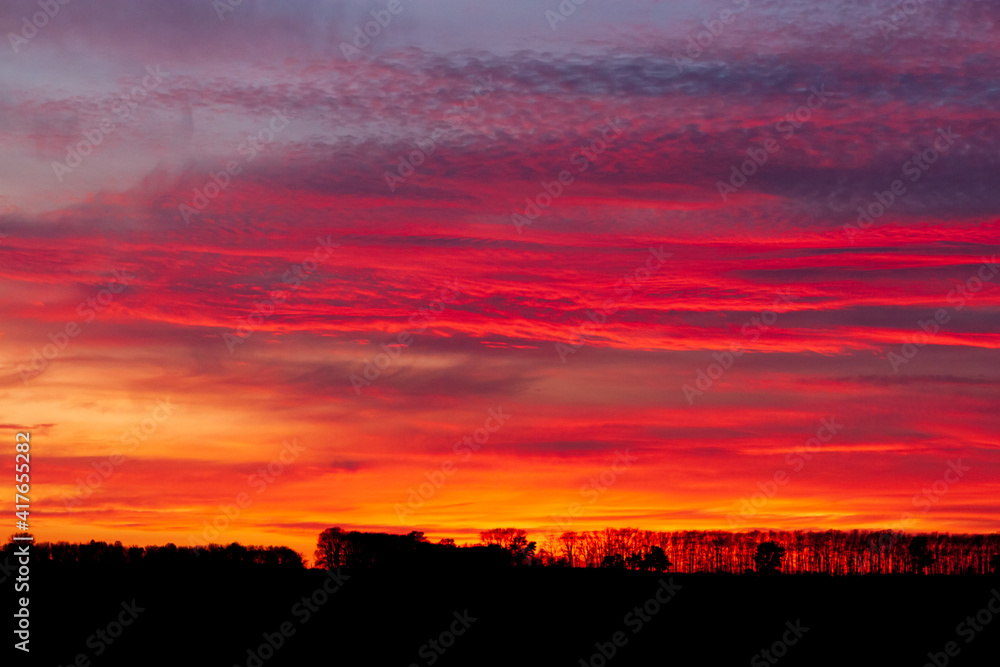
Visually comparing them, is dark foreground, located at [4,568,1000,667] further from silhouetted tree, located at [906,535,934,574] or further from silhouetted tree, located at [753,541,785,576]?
silhouetted tree, located at [753,541,785,576]

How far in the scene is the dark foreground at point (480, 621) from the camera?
58562 mm

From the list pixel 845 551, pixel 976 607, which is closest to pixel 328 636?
pixel 976 607

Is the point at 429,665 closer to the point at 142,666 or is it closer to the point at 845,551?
the point at 142,666

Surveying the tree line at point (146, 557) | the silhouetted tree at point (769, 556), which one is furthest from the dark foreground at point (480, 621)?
the silhouetted tree at point (769, 556)

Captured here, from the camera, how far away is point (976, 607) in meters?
79.3

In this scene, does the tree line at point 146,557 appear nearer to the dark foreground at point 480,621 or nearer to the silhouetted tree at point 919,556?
the dark foreground at point 480,621

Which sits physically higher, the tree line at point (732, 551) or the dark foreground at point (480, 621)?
the tree line at point (732, 551)

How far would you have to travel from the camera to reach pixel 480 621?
6750 cm

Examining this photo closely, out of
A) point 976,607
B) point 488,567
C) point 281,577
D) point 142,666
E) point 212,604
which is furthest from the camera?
point 488,567

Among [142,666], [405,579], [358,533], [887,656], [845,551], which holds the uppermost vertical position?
[845,551]

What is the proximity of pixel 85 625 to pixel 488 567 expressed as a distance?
138 feet

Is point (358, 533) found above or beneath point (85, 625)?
above

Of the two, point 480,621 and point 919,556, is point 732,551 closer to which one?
point 919,556

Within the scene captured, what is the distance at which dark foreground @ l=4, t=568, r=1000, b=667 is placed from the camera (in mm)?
58562
